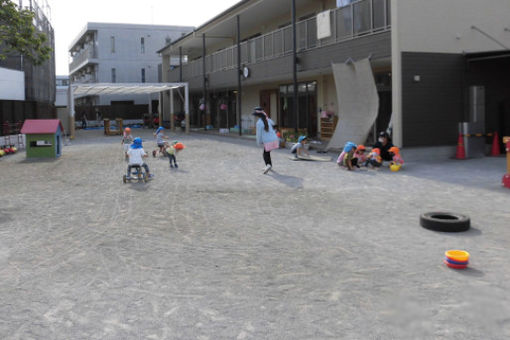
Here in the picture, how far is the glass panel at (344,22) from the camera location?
644 inches

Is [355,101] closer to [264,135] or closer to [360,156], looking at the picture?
[360,156]

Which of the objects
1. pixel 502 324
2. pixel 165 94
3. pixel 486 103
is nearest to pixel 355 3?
pixel 486 103

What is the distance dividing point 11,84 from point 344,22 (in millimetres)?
15964

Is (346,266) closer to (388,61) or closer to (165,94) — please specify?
(388,61)

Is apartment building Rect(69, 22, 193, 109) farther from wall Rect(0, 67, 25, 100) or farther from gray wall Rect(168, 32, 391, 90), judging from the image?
gray wall Rect(168, 32, 391, 90)

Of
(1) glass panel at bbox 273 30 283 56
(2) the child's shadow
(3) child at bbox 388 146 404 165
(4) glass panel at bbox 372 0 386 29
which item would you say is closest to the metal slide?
(4) glass panel at bbox 372 0 386 29

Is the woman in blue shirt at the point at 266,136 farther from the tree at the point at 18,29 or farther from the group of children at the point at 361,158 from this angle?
the tree at the point at 18,29

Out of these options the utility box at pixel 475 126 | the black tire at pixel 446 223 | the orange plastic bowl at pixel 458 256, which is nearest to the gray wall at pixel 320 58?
the utility box at pixel 475 126

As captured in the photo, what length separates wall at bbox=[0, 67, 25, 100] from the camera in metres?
22.7

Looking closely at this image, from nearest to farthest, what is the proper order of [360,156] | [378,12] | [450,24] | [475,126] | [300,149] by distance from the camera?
[360,156] → [450,24] → [378,12] → [475,126] → [300,149]

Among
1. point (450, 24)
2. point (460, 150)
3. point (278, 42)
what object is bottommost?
point (460, 150)

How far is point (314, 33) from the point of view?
1897 cm

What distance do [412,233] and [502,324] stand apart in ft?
9.28

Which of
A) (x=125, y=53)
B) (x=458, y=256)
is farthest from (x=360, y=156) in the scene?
(x=125, y=53)
